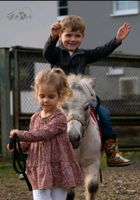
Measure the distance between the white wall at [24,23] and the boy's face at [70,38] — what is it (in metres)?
6.41

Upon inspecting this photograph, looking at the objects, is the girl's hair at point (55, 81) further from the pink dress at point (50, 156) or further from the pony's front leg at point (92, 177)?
the pony's front leg at point (92, 177)

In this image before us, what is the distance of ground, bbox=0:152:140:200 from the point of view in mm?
7402

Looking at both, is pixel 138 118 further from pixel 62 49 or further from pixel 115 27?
pixel 115 27

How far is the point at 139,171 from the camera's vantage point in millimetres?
9570

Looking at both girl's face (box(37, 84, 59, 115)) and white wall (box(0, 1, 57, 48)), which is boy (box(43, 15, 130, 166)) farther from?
white wall (box(0, 1, 57, 48))

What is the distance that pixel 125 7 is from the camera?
2533 cm

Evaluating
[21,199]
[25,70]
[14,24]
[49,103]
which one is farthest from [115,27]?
[49,103]

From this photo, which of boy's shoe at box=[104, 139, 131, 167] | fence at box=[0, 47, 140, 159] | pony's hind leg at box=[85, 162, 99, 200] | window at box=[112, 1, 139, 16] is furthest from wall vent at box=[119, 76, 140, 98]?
window at box=[112, 1, 139, 16]

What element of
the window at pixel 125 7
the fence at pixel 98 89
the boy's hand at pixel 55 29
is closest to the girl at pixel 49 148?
the boy's hand at pixel 55 29

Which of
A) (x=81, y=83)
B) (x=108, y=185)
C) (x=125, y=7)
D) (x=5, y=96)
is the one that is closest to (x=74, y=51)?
(x=81, y=83)

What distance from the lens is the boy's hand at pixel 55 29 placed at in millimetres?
5414

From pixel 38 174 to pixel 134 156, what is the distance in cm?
712

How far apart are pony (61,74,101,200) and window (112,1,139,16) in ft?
63.0

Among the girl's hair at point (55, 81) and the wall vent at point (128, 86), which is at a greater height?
the girl's hair at point (55, 81)
